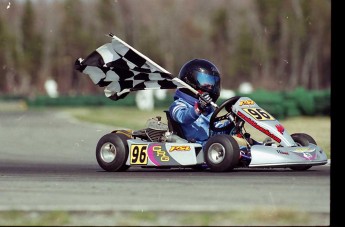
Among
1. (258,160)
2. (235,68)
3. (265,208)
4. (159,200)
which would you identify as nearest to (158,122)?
(258,160)

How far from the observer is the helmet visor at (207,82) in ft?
32.3

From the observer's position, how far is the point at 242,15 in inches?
3243

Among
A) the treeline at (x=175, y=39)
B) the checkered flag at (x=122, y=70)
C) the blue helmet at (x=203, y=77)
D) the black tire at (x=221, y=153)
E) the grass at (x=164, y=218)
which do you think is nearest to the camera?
the grass at (x=164, y=218)

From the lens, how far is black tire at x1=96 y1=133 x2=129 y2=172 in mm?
9758

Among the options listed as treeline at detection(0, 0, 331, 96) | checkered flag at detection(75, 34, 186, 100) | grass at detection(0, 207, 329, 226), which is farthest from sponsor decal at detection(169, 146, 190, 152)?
treeline at detection(0, 0, 331, 96)

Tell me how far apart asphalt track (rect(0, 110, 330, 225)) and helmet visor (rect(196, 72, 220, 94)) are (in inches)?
31.8

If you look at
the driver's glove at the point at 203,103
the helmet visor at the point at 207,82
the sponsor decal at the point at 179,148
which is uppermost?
the helmet visor at the point at 207,82

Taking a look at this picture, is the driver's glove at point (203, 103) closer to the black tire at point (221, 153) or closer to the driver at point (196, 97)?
the driver at point (196, 97)

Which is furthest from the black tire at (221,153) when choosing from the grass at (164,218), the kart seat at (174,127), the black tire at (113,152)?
the grass at (164,218)

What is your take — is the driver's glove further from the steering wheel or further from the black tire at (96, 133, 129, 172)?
the black tire at (96, 133, 129, 172)

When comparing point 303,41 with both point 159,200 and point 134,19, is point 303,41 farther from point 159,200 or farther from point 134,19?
point 159,200

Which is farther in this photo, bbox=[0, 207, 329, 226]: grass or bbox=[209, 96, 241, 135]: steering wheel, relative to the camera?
bbox=[209, 96, 241, 135]: steering wheel

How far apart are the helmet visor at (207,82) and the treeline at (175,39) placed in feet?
164

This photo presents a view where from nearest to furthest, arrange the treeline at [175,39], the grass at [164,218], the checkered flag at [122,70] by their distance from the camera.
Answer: the grass at [164,218] → the checkered flag at [122,70] → the treeline at [175,39]
